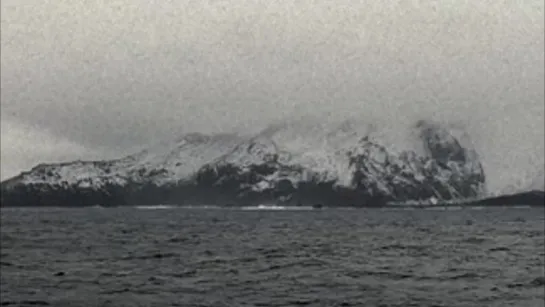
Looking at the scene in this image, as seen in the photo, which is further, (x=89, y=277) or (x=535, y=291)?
(x=89, y=277)

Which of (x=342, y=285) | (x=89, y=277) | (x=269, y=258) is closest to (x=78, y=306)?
(x=89, y=277)

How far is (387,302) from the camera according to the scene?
1364 inches

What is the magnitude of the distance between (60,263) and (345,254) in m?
23.4

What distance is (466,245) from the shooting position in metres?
76.5

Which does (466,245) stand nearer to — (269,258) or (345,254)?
(345,254)

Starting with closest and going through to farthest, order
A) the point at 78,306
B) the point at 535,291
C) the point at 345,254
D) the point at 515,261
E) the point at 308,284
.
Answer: the point at 78,306 → the point at 535,291 → the point at 308,284 → the point at 515,261 → the point at 345,254

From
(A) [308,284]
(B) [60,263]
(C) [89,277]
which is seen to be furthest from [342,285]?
(B) [60,263]

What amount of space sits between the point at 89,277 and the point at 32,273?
394 centimetres

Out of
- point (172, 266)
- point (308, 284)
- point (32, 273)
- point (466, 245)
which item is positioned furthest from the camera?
point (466, 245)

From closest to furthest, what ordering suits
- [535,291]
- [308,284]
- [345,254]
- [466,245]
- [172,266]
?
Result: [535,291] < [308,284] < [172,266] < [345,254] < [466,245]

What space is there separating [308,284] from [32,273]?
16075 millimetres

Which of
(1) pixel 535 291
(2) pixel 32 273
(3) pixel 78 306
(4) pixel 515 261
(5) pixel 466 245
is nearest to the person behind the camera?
(3) pixel 78 306

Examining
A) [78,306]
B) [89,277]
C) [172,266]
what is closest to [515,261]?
[172,266]

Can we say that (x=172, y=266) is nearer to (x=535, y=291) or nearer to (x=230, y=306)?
(x=230, y=306)
